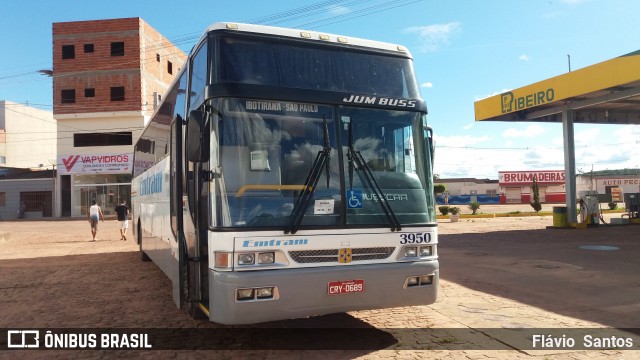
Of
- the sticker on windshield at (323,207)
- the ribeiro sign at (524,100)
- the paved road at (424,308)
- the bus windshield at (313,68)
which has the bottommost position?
the paved road at (424,308)

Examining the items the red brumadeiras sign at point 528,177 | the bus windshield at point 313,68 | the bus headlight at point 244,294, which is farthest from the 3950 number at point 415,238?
the red brumadeiras sign at point 528,177

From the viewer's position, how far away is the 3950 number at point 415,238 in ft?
18.0

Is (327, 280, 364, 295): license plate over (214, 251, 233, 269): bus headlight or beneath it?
beneath

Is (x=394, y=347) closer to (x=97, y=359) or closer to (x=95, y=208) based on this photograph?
(x=97, y=359)

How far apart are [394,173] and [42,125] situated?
222ft

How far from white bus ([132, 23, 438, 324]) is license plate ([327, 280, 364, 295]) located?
12mm

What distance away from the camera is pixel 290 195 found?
5.07 meters

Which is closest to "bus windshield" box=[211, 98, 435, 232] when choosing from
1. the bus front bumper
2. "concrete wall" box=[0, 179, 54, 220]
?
the bus front bumper

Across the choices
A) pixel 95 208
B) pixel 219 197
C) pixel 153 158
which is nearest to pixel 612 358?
pixel 219 197

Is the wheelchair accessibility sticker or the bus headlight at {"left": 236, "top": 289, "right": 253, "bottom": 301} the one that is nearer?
the bus headlight at {"left": 236, "top": 289, "right": 253, "bottom": 301}

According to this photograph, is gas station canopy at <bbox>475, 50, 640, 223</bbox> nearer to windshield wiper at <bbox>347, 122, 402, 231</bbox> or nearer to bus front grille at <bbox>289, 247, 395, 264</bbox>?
windshield wiper at <bbox>347, 122, 402, 231</bbox>

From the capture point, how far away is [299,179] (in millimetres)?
5133

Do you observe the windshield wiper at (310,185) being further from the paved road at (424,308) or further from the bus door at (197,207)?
the paved road at (424,308)

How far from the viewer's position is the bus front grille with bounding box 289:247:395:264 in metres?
5.03
